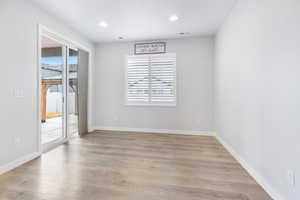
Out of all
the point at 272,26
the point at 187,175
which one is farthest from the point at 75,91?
the point at 272,26

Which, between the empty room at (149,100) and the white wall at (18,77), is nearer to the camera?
the empty room at (149,100)

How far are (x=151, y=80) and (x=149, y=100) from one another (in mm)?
584

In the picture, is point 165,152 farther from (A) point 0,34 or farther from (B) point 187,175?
(A) point 0,34

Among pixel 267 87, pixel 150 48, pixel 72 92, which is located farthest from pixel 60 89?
pixel 267 87

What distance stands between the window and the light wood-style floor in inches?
59.8

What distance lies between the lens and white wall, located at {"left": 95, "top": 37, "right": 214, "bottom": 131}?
4.18 m

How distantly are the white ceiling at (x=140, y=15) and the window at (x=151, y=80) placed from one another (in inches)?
27.1

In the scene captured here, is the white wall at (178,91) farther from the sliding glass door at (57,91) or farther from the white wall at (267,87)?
the white wall at (267,87)

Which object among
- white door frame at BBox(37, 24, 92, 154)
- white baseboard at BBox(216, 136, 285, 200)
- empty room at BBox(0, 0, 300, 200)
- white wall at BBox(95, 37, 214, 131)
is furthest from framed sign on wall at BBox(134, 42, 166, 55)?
white baseboard at BBox(216, 136, 285, 200)

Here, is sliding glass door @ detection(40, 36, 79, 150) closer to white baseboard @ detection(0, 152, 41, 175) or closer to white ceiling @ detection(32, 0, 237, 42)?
white baseboard @ detection(0, 152, 41, 175)

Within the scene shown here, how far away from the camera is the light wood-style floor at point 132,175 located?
1.71 metres

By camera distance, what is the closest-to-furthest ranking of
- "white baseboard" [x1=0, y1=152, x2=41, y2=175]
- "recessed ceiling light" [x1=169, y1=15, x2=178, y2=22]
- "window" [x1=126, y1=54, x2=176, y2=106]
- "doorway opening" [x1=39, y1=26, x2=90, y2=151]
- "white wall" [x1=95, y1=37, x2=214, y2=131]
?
1. "white baseboard" [x1=0, y1=152, x2=41, y2=175]
2. "recessed ceiling light" [x1=169, y1=15, x2=178, y2=22]
3. "doorway opening" [x1=39, y1=26, x2=90, y2=151]
4. "white wall" [x1=95, y1=37, x2=214, y2=131]
5. "window" [x1=126, y1=54, x2=176, y2=106]

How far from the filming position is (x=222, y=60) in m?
3.35

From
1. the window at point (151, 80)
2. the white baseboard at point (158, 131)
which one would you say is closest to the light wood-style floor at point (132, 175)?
the white baseboard at point (158, 131)
